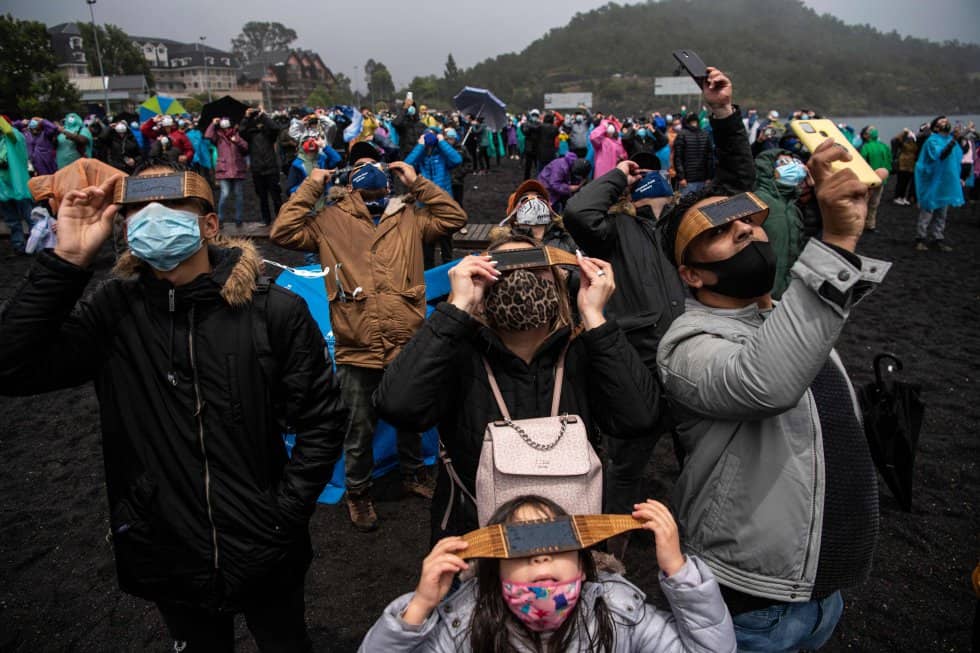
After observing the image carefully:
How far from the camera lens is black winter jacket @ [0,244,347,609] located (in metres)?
1.90

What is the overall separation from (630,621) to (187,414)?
4.98ft

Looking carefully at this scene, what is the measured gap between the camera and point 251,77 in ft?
333

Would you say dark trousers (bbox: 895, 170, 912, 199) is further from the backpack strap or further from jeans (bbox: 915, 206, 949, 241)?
the backpack strap

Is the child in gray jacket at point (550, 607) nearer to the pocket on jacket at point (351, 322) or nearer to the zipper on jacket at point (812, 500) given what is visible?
the zipper on jacket at point (812, 500)

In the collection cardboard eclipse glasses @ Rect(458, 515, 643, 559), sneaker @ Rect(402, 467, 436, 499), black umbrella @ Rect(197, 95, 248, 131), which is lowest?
sneaker @ Rect(402, 467, 436, 499)

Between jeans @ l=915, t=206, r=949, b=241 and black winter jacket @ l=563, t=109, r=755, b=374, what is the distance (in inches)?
390

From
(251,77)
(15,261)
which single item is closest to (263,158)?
(15,261)

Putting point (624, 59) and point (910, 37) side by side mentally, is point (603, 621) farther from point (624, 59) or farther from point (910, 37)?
point (910, 37)

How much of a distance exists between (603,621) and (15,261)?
41.6ft

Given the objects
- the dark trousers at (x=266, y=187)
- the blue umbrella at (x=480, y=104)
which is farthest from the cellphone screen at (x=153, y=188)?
the blue umbrella at (x=480, y=104)

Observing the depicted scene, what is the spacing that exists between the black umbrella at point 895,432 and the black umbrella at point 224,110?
10.5m

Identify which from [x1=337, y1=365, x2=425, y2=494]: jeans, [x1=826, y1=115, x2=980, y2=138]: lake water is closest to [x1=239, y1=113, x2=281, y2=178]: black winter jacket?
[x1=337, y1=365, x2=425, y2=494]: jeans

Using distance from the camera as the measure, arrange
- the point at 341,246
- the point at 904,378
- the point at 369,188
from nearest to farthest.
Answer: the point at 341,246 < the point at 369,188 < the point at 904,378

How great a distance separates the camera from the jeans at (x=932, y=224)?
1057 centimetres
